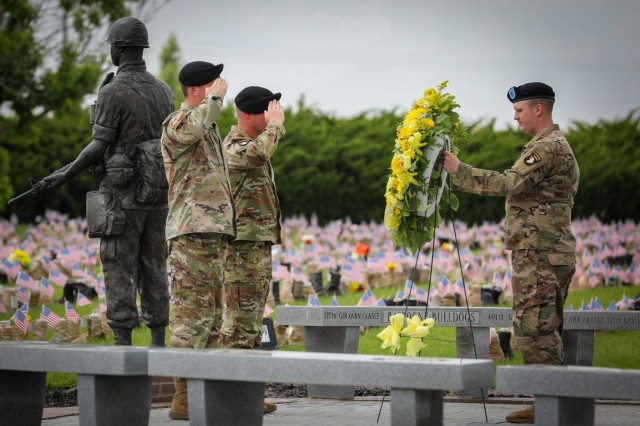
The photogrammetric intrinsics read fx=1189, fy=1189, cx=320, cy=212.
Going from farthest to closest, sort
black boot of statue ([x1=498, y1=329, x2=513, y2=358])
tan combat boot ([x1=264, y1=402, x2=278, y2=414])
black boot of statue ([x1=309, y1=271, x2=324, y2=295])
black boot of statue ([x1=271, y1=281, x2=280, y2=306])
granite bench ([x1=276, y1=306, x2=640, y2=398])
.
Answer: black boot of statue ([x1=309, y1=271, x2=324, y2=295])
black boot of statue ([x1=271, y1=281, x2=280, y2=306])
black boot of statue ([x1=498, y1=329, x2=513, y2=358])
granite bench ([x1=276, y1=306, x2=640, y2=398])
tan combat boot ([x1=264, y1=402, x2=278, y2=414])

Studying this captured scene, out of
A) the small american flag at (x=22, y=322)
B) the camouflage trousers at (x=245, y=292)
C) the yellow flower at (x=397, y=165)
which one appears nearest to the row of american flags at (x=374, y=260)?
the small american flag at (x=22, y=322)

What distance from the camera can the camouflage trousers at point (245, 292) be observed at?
8.31m

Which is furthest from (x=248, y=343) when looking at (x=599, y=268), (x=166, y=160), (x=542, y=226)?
(x=599, y=268)

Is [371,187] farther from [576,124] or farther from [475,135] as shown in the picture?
[576,124]

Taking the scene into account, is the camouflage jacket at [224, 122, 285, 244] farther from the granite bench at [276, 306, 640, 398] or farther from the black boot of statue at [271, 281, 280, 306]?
the black boot of statue at [271, 281, 280, 306]

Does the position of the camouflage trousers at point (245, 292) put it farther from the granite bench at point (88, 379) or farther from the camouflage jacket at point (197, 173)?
the granite bench at point (88, 379)

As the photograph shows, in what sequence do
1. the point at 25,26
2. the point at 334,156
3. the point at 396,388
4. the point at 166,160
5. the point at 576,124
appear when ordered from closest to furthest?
the point at 396,388
the point at 166,160
the point at 25,26
the point at 334,156
the point at 576,124

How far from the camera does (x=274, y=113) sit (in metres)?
8.13

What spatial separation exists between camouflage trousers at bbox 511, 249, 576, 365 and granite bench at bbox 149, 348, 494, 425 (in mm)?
1774

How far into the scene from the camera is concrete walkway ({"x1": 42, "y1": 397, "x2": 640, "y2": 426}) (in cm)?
789

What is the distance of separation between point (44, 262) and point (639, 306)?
26.9 ft

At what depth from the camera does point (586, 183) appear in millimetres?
26469

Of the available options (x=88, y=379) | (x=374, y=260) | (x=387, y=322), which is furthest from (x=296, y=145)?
(x=88, y=379)

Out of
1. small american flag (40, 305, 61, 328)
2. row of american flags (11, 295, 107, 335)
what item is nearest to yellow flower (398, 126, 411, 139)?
row of american flags (11, 295, 107, 335)
